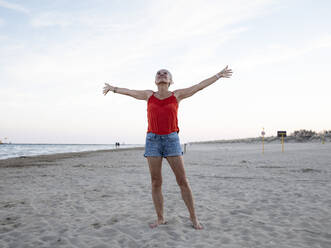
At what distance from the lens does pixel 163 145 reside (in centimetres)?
359

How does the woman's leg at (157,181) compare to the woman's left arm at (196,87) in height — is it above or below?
below

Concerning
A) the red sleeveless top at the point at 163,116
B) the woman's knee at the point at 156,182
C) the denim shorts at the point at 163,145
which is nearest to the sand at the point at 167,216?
the woman's knee at the point at 156,182

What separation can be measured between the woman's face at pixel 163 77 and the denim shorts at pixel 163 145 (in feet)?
2.69

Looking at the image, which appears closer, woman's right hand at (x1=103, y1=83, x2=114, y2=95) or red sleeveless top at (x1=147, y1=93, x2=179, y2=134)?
red sleeveless top at (x1=147, y1=93, x2=179, y2=134)

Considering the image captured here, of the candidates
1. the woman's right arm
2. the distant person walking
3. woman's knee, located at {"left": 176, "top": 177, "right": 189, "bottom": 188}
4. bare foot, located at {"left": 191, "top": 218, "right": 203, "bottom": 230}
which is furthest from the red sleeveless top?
bare foot, located at {"left": 191, "top": 218, "right": 203, "bottom": 230}

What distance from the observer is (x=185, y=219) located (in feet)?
13.8

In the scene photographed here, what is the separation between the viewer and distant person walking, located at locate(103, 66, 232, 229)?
140 inches

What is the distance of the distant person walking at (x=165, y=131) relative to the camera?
3561 mm

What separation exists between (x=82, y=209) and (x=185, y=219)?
2.07m

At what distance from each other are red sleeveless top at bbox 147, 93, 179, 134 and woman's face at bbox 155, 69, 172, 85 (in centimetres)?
29

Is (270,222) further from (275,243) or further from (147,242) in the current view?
(147,242)

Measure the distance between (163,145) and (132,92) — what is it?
3.49ft

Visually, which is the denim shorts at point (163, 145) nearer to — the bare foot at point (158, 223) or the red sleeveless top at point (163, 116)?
the red sleeveless top at point (163, 116)

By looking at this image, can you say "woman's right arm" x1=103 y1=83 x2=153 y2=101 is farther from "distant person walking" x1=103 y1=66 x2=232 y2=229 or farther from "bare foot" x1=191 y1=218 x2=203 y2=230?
"bare foot" x1=191 y1=218 x2=203 y2=230
